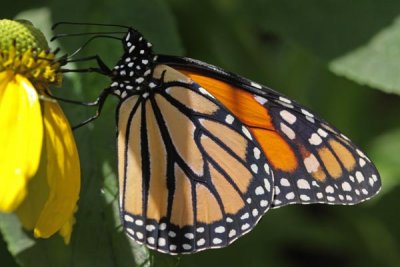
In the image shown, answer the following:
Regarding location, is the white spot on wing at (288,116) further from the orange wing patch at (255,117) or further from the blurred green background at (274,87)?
the blurred green background at (274,87)

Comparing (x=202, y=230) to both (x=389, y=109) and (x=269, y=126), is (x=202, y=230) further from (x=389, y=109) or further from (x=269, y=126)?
(x=389, y=109)

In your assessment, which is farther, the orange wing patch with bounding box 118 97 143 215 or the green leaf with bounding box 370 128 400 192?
the green leaf with bounding box 370 128 400 192

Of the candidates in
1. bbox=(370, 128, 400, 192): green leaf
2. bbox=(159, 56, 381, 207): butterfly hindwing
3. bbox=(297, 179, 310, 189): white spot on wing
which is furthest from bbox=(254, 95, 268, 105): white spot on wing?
bbox=(370, 128, 400, 192): green leaf

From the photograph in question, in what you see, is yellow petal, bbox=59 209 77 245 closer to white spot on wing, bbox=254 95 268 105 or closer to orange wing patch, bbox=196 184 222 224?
orange wing patch, bbox=196 184 222 224

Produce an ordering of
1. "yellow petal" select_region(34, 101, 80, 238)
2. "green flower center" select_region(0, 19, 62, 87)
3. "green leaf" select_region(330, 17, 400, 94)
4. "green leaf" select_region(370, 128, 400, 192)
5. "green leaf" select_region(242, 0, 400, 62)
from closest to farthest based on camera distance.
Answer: "yellow petal" select_region(34, 101, 80, 238) → "green flower center" select_region(0, 19, 62, 87) → "green leaf" select_region(330, 17, 400, 94) → "green leaf" select_region(242, 0, 400, 62) → "green leaf" select_region(370, 128, 400, 192)

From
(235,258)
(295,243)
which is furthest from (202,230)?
(295,243)

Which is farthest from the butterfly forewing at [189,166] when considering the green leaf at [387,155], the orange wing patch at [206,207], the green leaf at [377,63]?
the green leaf at [387,155]

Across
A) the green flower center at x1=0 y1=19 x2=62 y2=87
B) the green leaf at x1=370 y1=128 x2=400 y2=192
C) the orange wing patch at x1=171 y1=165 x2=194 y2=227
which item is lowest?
the green leaf at x1=370 y1=128 x2=400 y2=192

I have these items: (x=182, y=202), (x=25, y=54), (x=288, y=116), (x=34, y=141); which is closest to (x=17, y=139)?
(x=34, y=141)
